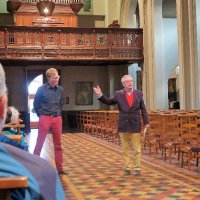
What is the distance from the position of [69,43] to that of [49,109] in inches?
481

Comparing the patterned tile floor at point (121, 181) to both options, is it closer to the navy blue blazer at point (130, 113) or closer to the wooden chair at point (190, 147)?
the wooden chair at point (190, 147)

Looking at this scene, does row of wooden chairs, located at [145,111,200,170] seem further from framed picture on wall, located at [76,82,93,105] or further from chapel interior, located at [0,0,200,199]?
framed picture on wall, located at [76,82,93,105]

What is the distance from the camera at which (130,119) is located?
7.51 m

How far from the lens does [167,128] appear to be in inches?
401

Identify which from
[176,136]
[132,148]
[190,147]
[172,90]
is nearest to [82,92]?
[172,90]

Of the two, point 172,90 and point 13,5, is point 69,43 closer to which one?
point 13,5

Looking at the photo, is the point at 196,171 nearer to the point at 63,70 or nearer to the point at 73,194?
the point at 73,194

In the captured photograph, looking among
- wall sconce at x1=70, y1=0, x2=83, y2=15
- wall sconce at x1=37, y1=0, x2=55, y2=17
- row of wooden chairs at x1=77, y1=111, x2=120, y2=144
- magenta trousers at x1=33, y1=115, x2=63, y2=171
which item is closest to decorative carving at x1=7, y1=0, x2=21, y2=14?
wall sconce at x1=37, y1=0, x2=55, y2=17

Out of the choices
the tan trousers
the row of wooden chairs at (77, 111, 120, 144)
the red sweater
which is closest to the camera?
the tan trousers

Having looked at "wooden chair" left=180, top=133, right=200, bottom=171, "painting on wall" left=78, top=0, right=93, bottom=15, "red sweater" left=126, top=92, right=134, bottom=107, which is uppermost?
"painting on wall" left=78, top=0, right=93, bottom=15

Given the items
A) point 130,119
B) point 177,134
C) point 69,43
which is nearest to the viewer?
point 130,119

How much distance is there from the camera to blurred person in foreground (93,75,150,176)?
748 cm

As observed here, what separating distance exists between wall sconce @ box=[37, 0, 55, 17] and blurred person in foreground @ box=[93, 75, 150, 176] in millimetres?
15202

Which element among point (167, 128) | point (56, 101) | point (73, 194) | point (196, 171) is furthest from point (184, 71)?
point (73, 194)
